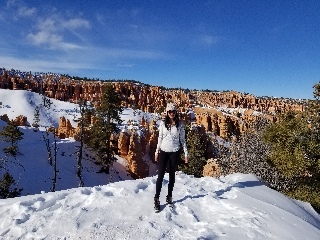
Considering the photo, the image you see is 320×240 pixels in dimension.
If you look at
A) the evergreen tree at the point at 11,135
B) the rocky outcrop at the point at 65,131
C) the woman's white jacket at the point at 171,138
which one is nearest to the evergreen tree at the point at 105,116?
the evergreen tree at the point at 11,135

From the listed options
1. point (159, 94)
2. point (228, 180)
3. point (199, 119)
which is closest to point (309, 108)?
point (228, 180)

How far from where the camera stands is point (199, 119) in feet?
336

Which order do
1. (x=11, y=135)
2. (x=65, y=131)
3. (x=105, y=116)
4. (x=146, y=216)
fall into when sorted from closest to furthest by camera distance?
(x=146, y=216), (x=11, y=135), (x=105, y=116), (x=65, y=131)

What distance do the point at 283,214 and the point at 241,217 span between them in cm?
123

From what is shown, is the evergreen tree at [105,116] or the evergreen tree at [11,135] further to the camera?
the evergreen tree at [105,116]

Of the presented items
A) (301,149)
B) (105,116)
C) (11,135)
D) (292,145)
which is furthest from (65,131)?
(301,149)

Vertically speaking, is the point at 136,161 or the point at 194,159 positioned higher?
the point at 194,159

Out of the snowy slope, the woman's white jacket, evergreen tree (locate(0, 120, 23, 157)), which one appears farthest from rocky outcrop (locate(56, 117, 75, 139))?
the woman's white jacket

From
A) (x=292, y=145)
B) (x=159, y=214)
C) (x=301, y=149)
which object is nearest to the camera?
(x=159, y=214)

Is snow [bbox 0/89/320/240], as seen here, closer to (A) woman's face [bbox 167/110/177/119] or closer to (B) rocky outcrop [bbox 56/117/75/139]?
(A) woman's face [bbox 167/110/177/119]

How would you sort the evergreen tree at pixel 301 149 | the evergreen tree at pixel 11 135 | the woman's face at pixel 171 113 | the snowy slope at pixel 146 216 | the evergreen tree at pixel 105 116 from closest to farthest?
the snowy slope at pixel 146 216
the woman's face at pixel 171 113
the evergreen tree at pixel 301 149
the evergreen tree at pixel 11 135
the evergreen tree at pixel 105 116

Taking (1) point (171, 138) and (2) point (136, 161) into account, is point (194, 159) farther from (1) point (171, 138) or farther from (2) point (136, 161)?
(1) point (171, 138)

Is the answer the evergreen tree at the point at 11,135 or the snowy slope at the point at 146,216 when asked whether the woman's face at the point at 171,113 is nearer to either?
the snowy slope at the point at 146,216

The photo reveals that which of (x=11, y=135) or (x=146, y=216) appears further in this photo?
(x=11, y=135)
